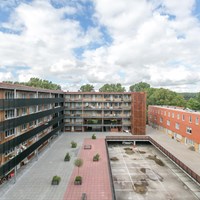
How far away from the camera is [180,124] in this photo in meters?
43.8

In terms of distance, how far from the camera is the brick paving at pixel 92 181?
2069 cm

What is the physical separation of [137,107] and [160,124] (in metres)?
11.4

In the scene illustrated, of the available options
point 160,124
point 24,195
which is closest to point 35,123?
point 24,195

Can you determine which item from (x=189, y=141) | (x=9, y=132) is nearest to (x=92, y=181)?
(x=9, y=132)

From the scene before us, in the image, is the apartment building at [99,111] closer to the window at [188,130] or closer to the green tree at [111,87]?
the window at [188,130]

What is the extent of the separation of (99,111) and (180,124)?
24.8 metres

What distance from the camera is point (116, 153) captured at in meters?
40.9

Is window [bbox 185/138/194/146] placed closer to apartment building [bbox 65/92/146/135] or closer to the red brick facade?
the red brick facade

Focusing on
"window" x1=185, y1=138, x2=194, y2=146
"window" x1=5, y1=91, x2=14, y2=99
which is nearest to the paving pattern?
"window" x1=185, y1=138, x2=194, y2=146

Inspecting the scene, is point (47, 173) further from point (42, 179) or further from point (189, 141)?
point (189, 141)

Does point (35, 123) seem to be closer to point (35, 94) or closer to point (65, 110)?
point (35, 94)

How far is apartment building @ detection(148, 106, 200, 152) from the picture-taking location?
123 feet

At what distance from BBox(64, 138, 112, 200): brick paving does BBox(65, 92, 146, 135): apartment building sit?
20928 mm

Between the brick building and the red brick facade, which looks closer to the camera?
the brick building
